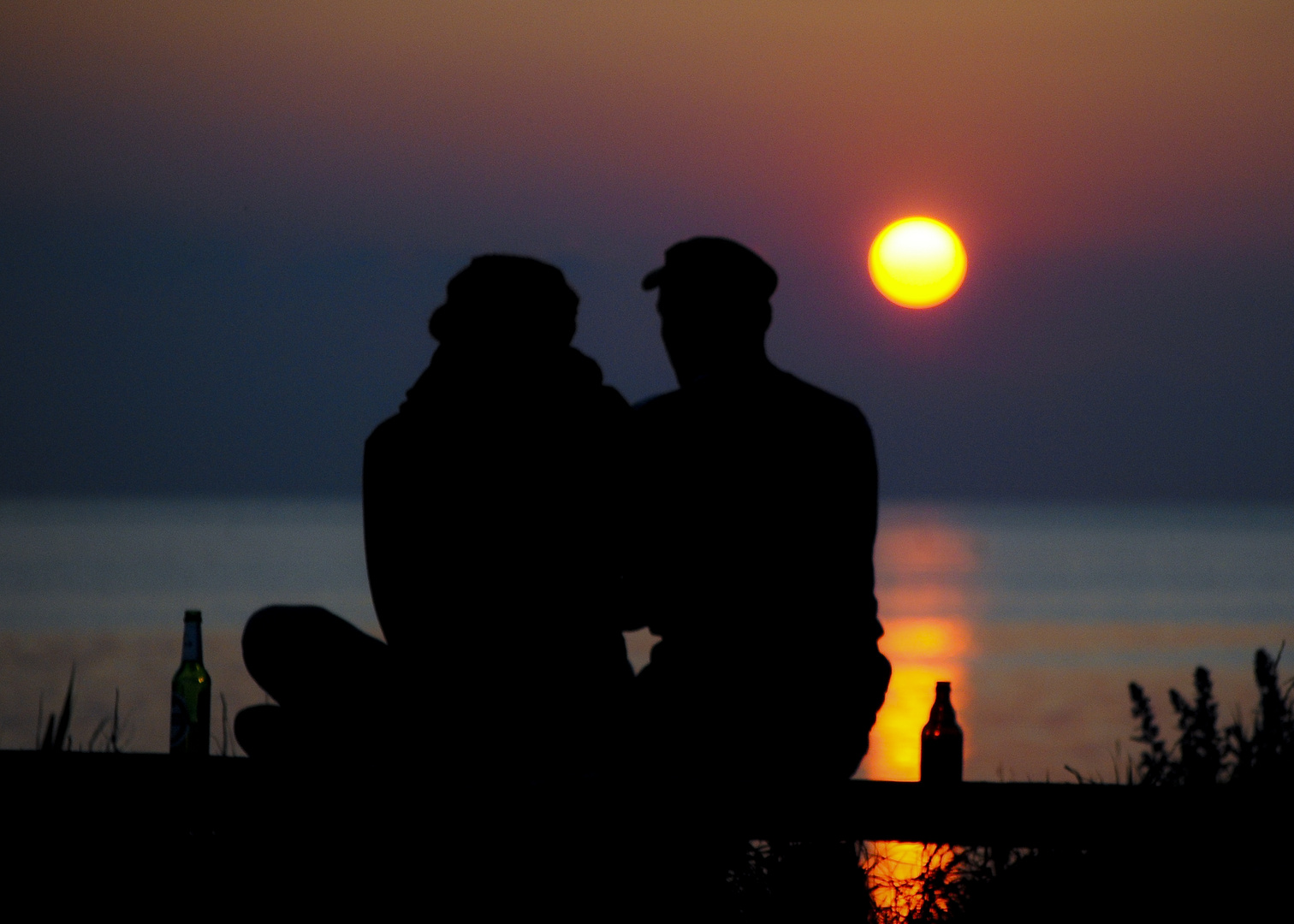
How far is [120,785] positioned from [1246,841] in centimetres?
203

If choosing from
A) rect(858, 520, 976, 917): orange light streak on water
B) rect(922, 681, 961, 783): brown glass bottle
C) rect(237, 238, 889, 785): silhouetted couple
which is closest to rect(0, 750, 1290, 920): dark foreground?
rect(237, 238, 889, 785): silhouetted couple

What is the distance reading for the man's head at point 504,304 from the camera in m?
3.02

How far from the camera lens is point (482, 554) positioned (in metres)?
3.05

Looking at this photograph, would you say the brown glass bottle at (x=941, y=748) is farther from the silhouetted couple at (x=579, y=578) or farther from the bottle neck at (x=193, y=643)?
the bottle neck at (x=193, y=643)

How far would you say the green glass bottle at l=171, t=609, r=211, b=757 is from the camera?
12.6 ft

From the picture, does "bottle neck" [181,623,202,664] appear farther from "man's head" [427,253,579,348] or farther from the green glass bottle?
"man's head" [427,253,579,348]

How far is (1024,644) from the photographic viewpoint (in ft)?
80.3

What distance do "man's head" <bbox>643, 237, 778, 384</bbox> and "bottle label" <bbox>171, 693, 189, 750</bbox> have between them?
144cm

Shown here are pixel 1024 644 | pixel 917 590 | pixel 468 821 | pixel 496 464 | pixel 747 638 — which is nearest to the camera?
pixel 468 821

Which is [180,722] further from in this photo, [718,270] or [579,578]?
[718,270]

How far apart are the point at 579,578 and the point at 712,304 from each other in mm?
664

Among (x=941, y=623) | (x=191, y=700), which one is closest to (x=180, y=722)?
(x=191, y=700)

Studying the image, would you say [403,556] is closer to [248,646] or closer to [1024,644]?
[248,646]


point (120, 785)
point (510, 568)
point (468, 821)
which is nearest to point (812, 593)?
point (510, 568)
